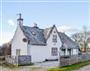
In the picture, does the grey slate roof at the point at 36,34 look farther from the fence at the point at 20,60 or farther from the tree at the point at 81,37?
the tree at the point at 81,37

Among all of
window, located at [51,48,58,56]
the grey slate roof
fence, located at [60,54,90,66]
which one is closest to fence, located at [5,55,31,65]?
the grey slate roof

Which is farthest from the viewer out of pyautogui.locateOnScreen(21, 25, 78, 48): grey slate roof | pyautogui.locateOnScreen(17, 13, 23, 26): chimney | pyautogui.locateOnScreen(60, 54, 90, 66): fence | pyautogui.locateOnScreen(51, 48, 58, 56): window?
pyautogui.locateOnScreen(51, 48, 58, 56): window

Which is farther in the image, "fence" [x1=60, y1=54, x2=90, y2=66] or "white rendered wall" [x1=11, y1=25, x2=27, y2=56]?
"white rendered wall" [x1=11, y1=25, x2=27, y2=56]

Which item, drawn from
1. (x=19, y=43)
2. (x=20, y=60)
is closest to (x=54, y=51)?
(x=19, y=43)

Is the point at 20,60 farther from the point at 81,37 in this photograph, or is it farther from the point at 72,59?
the point at 81,37

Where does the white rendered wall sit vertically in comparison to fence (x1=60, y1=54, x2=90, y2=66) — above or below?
above

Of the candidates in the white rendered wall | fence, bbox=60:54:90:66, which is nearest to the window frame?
fence, bbox=60:54:90:66

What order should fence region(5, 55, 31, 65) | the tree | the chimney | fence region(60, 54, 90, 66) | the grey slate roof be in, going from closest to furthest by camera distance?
fence region(60, 54, 90, 66)
fence region(5, 55, 31, 65)
the grey slate roof
the chimney
the tree

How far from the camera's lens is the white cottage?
29.4 m

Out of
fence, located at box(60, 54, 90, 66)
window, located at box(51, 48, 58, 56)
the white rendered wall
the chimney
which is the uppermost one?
the chimney

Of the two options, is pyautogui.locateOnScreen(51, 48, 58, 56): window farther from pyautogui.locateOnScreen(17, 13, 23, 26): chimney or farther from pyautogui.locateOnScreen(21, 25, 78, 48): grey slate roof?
pyautogui.locateOnScreen(17, 13, 23, 26): chimney

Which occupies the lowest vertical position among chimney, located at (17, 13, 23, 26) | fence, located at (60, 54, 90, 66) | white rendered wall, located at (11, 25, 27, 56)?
fence, located at (60, 54, 90, 66)

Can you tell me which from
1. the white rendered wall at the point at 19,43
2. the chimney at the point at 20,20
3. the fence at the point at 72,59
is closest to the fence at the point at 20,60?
the white rendered wall at the point at 19,43

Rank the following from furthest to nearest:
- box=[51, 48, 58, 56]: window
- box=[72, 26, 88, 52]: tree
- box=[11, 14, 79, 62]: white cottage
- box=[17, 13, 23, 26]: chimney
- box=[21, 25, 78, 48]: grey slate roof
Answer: box=[72, 26, 88, 52]: tree < box=[51, 48, 58, 56]: window < box=[17, 13, 23, 26]: chimney < box=[21, 25, 78, 48]: grey slate roof < box=[11, 14, 79, 62]: white cottage
